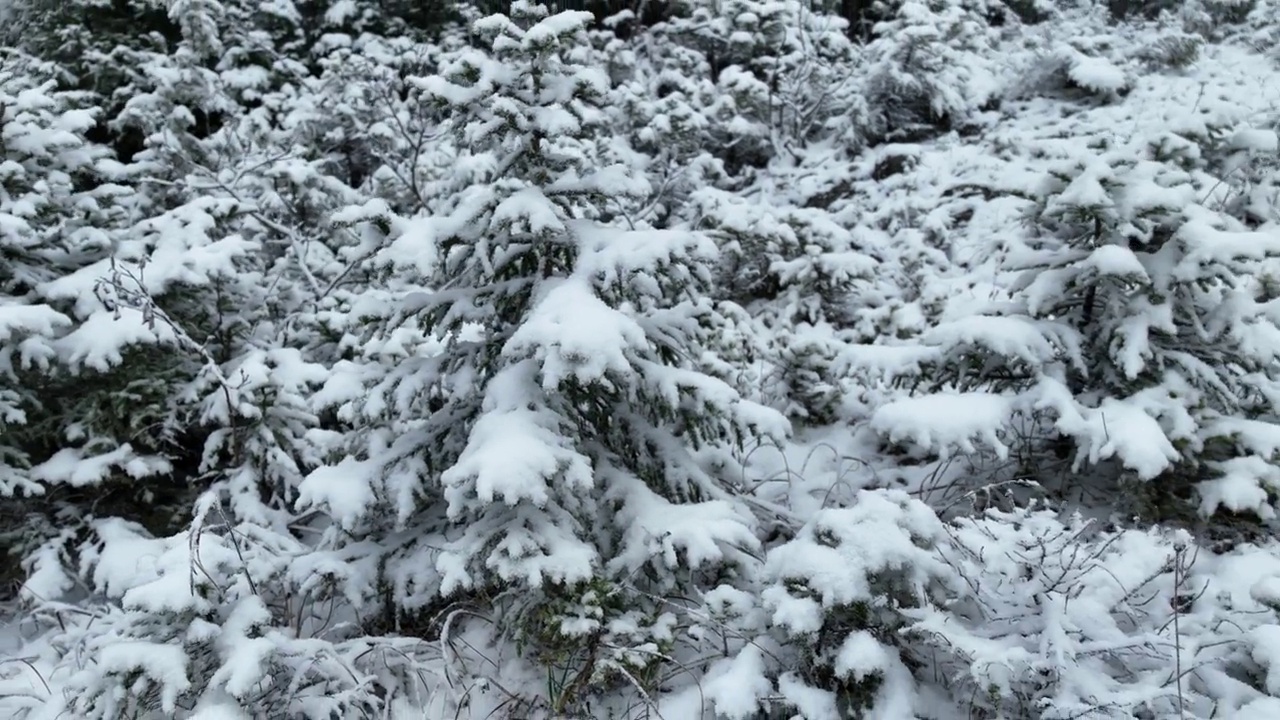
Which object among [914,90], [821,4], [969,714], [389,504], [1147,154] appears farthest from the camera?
[821,4]

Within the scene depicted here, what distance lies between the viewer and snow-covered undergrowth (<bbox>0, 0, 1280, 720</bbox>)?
2.57m

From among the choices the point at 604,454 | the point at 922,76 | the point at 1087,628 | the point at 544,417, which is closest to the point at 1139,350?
the point at 1087,628

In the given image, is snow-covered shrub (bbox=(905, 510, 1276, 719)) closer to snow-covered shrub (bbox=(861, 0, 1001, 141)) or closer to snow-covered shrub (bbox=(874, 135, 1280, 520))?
snow-covered shrub (bbox=(874, 135, 1280, 520))

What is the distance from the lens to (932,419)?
334 cm

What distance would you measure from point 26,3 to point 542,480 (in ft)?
37.9

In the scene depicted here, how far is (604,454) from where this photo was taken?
340cm

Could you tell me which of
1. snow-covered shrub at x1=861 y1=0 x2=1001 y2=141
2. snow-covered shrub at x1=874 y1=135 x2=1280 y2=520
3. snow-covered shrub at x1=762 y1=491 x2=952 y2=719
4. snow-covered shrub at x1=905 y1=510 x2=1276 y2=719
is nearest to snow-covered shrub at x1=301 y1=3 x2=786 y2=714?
snow-covered shrub at x1=762 y1=491 x2=952 y2=719

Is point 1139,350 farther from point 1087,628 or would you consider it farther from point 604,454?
point 604,454

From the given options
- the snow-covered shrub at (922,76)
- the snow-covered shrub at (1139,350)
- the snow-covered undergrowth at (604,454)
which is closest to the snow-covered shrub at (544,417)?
the snow-covered undergrowth at (604,454)

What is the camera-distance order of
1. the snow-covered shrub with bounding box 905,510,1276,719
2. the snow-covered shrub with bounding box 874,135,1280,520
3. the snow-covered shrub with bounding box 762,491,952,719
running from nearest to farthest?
the snow-covered shrub with bounding box 905,510,1276,719 < the snow-covered shrub with bounding box 762,491,952,719 < the snow-covered shrub with bounding box 874,135,1280,520

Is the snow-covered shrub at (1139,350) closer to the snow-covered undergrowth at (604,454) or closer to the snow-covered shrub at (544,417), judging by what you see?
the snow-covered undergrowth at (604,454)

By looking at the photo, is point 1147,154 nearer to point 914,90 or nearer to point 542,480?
point 542,480

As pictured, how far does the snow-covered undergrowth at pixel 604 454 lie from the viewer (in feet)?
8.43

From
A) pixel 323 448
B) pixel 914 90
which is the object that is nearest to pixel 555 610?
pixel 323 448
